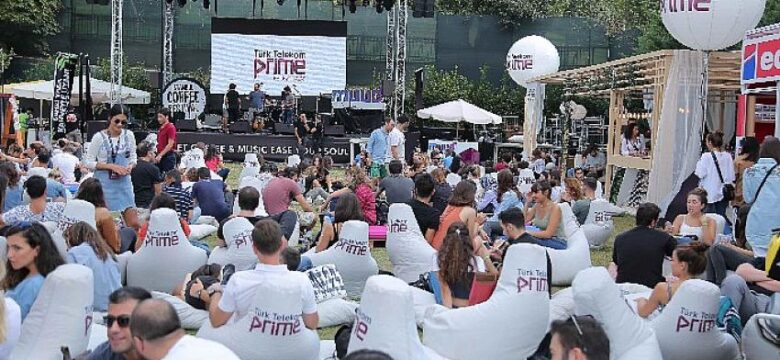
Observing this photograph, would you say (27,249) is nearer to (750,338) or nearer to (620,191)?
(750,338)

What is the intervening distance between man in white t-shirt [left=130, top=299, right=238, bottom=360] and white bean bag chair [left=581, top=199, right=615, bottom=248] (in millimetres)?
10541

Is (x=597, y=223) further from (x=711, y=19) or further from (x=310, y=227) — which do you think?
(x=310, y=227)

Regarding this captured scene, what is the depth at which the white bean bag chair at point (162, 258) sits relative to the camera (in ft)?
33.5

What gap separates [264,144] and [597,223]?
55.4 feet

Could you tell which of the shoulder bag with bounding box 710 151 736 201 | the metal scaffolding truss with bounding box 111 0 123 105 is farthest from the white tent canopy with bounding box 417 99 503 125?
the shoulder bag with bounding box 710 151 736 201

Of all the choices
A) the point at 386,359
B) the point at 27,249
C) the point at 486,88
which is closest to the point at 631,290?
the point at 27,249

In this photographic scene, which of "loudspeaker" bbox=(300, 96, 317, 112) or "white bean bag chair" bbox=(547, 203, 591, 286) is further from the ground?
"loudspeaker" bbox=(300, 96, 317, 112)

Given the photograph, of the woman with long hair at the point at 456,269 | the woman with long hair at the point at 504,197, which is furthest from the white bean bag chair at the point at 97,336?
the woman with long hair at the point at 504,197

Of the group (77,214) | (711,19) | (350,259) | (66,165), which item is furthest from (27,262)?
(66,165)

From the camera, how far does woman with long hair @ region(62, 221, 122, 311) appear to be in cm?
819

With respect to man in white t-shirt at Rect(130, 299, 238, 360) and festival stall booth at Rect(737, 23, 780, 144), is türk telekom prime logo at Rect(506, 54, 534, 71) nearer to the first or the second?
festival stall booth at Rect(737, 23, 780, 144)

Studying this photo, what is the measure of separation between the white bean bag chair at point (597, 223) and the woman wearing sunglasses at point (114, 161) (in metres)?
5.47

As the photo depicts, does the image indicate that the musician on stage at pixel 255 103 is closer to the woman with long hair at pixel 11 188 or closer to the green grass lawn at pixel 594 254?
the green grass lawn at pixel 594 254

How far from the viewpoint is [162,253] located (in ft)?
33.5
